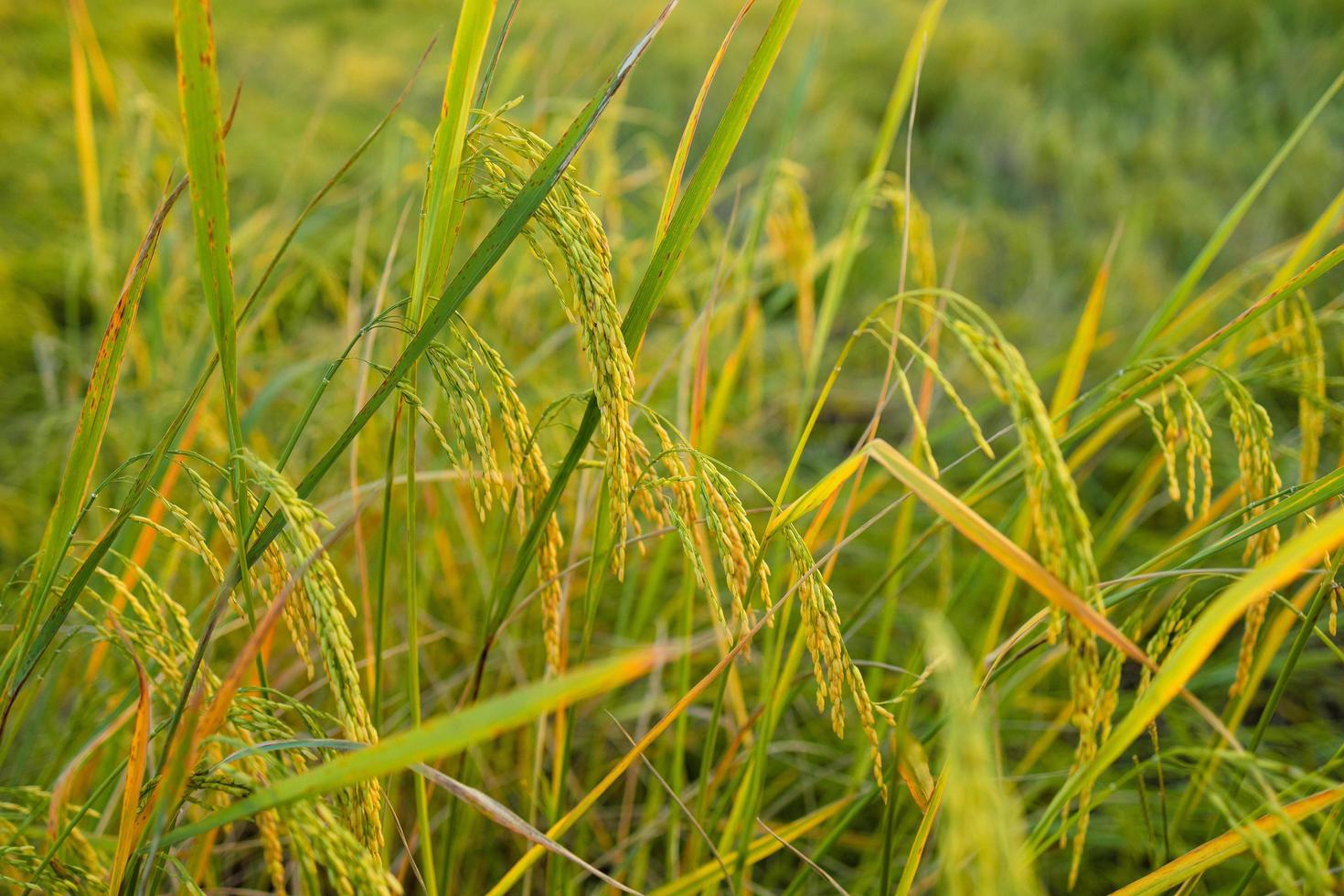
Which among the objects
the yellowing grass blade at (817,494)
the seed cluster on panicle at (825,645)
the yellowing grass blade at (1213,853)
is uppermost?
the yellowing grass blade at (817,494)

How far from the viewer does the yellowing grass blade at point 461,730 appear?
1.14ft

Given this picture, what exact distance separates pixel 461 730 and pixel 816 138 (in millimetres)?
3174

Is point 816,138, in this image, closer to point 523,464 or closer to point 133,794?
point 523,464

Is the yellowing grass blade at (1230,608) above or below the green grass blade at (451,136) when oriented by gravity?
below

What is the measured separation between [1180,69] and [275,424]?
3.51 metres

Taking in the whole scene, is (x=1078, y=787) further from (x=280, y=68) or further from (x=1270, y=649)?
(x=280, y=68)

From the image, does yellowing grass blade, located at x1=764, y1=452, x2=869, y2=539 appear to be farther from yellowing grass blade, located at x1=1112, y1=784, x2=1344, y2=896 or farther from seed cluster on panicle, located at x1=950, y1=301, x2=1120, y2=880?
yellowing grass blade, located at x1=1112, y1=784, x2=1344, y2=896

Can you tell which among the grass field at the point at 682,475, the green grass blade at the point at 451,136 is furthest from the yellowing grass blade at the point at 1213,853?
the green grass blade at the point at 451,136

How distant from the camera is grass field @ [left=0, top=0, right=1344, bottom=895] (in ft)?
1.77

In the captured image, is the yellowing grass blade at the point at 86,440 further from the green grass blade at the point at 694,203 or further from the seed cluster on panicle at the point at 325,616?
the green grass blade at the point at 694,203

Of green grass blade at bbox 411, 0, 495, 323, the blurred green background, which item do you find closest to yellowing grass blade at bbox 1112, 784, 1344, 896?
green grass blade at bbox 411, 0, 495, 323

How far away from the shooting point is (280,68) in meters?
4.27

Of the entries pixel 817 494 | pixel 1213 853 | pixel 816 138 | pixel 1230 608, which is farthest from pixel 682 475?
pixel 816 138

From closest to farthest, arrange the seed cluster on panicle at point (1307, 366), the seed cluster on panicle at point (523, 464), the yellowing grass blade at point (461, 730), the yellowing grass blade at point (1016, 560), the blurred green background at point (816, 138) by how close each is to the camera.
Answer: the yellowing grass blade at point (461, 730)
the yellowing grass blade at point (1016, 560)
the seed cluster on panicle at point (523, 464)
the seed cluster on panicle at point (1307, 366)
the blurred green background at point (816, 138)
